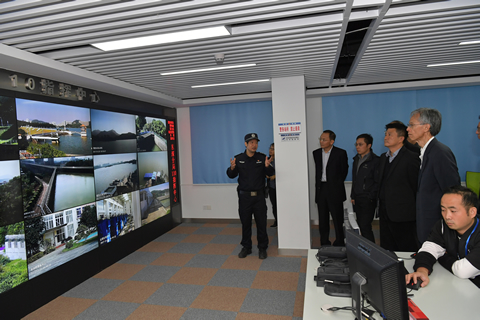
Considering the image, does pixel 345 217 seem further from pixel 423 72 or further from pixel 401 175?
pixel 423 72

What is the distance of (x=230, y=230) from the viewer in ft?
21.8

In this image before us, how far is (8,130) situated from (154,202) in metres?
3.30

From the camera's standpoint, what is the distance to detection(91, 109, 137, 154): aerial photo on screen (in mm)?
4762

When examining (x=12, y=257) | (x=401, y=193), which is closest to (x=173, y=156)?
(x=12, y=257)

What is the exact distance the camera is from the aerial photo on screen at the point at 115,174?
4.78 meters

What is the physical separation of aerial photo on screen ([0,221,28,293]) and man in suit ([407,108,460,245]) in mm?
4304

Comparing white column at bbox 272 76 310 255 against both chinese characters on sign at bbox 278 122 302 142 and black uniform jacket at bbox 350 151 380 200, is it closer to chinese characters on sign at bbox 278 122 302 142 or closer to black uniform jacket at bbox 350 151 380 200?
chinese characters on sign at bbox 278 122 302 142

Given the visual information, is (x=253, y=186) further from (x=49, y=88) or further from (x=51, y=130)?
(x=49, y=88)

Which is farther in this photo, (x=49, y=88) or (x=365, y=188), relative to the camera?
(x=365, y=188)

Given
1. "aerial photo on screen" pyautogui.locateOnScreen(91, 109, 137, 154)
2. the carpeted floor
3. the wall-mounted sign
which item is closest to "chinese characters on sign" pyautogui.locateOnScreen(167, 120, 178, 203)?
"aerial photo on screen" pyautogui.locateOnScreen(91, 109, 137, 154)

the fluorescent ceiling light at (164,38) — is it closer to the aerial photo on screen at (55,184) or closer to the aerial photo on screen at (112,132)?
the aerial photo on screen at (55,184)

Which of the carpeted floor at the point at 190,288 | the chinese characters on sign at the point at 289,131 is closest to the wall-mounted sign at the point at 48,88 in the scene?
the carpeted floor at the point at 190,288

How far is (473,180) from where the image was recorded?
5.53m

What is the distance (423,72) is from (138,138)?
5277 millimetres
